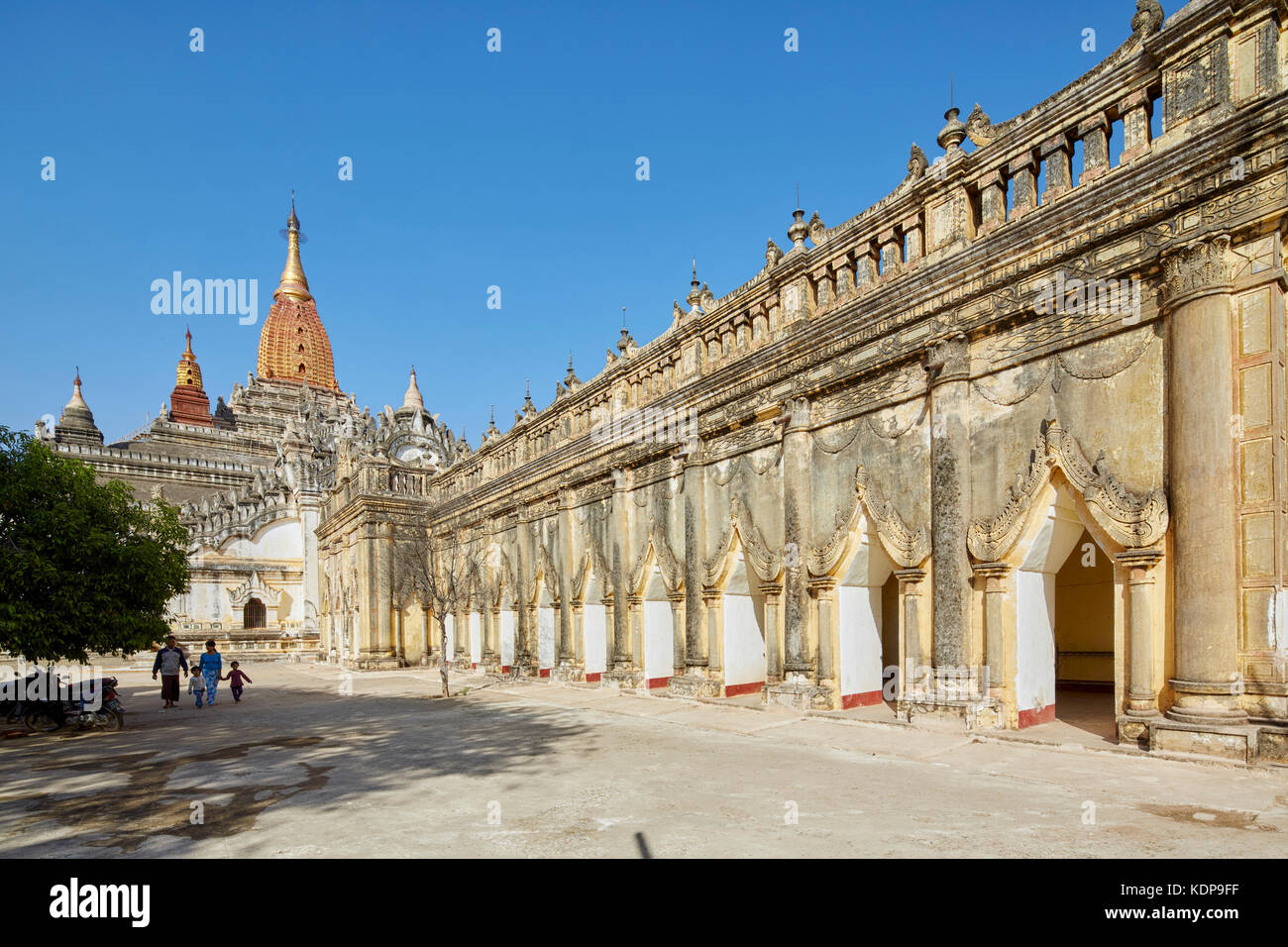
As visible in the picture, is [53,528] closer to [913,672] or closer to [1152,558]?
[913,672]

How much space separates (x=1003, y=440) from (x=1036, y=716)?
378 centimetres

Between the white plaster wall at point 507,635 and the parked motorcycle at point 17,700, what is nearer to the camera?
the parked motorcycle at point 17,700

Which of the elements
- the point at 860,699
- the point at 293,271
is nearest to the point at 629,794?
the point at 860,699

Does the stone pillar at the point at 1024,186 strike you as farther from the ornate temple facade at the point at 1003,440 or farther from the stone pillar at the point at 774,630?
the stone pillar at the point at 774,630

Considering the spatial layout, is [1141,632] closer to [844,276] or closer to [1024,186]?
[1024,186]

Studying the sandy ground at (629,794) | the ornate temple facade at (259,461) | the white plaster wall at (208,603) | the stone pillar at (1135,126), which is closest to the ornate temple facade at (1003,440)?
the stone pillar at (1135,126)

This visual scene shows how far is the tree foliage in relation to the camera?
14.3m

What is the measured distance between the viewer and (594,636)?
21.9m

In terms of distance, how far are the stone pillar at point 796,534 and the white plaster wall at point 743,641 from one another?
6.68 feet

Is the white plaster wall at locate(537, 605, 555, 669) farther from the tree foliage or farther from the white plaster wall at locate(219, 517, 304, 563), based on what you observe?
the white plaster wall at locate(219, 517, 304, 563)

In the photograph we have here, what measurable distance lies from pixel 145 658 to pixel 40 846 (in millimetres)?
35617

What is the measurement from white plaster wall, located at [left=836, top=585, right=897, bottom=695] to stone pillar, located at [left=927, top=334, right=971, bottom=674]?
2234 mm

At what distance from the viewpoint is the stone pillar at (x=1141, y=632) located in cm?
884
